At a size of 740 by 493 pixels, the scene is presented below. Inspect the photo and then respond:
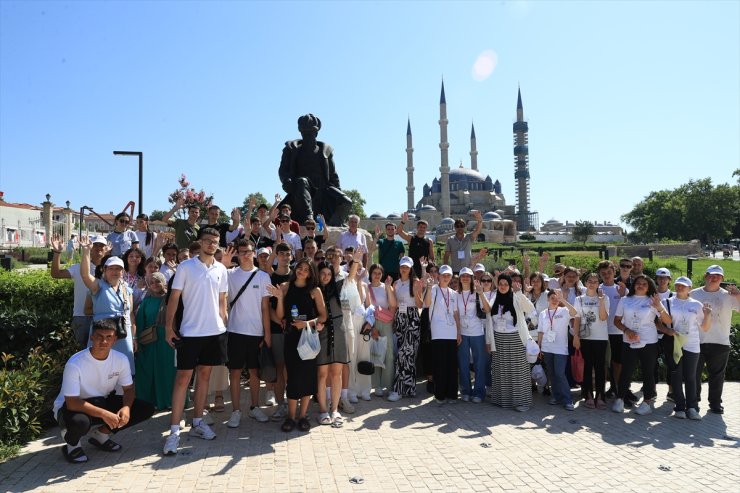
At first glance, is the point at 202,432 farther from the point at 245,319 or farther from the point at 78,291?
the point at 78,291

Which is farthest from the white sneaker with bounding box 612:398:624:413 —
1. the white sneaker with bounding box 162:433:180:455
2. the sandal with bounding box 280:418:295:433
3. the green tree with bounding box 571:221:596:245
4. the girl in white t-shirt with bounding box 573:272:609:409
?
the green tree with bounding box 571:221:596:245

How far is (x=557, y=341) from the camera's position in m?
6.13

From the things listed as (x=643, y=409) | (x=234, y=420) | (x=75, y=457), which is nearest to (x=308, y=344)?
(x=234, y=420)

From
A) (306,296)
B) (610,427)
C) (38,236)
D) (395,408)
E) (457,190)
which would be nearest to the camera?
(306,296)

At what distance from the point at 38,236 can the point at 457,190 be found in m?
78.1

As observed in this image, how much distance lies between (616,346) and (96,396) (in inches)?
227

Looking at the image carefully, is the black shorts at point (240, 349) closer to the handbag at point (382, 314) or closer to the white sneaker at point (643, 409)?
the handbag at point (382, 314)

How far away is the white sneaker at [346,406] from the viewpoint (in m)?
5.64

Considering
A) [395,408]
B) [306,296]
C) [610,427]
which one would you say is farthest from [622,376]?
[306,296]

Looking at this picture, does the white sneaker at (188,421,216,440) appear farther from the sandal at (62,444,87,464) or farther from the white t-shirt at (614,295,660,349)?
the white t-shirt at (614,295,660,349)

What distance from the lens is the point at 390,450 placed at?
462 centimetres

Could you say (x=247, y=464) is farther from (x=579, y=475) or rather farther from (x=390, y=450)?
(x=579, y=475)

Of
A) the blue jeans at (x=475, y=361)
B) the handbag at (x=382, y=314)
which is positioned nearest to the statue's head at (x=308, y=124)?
the handbag at (x=382, y=314)

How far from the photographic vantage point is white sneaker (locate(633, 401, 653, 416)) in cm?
591
